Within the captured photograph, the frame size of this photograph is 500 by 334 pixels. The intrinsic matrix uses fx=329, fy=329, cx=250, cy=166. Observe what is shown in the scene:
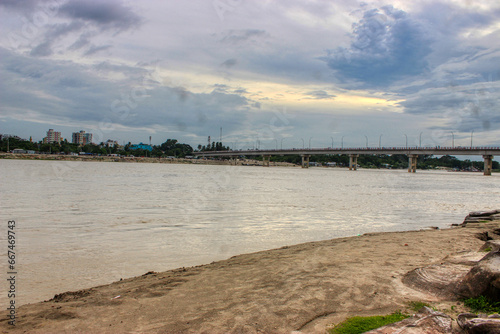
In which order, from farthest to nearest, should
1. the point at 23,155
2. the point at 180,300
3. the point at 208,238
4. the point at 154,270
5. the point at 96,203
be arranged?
the point at 23,155
the point at 96,203
the point at 208,238
the point at 154,270
the point at 180,300

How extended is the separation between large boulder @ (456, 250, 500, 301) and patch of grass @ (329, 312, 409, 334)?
1358 millimetres

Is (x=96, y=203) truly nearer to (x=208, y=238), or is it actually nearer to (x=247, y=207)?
(x=247, y=207)

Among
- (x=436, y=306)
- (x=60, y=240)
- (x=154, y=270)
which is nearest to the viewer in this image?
(x=436, y=306)

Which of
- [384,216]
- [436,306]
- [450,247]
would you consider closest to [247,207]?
[384,216]

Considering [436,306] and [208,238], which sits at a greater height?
[436,306]

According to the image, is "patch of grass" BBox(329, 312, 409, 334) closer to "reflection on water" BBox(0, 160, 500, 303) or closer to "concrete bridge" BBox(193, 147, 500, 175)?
"reflection on water" BBox(0, 160, 500, 303)

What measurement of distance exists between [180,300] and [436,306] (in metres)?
4.49

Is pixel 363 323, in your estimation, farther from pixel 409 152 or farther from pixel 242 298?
pixel 409 152

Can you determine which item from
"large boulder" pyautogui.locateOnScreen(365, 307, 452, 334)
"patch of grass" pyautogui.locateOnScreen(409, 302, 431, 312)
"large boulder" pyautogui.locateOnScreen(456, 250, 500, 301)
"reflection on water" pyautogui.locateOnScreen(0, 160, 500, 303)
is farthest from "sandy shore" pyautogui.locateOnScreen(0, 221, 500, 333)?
"reflection on water" pyautogui.locateOnScreen(0, 160, 500, 303)

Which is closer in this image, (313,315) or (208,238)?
(313,315)

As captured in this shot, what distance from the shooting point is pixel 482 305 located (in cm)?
515

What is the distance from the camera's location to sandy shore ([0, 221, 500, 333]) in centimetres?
525

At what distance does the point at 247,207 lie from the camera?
77.3 feet

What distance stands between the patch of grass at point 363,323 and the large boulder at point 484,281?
1.36 metres
